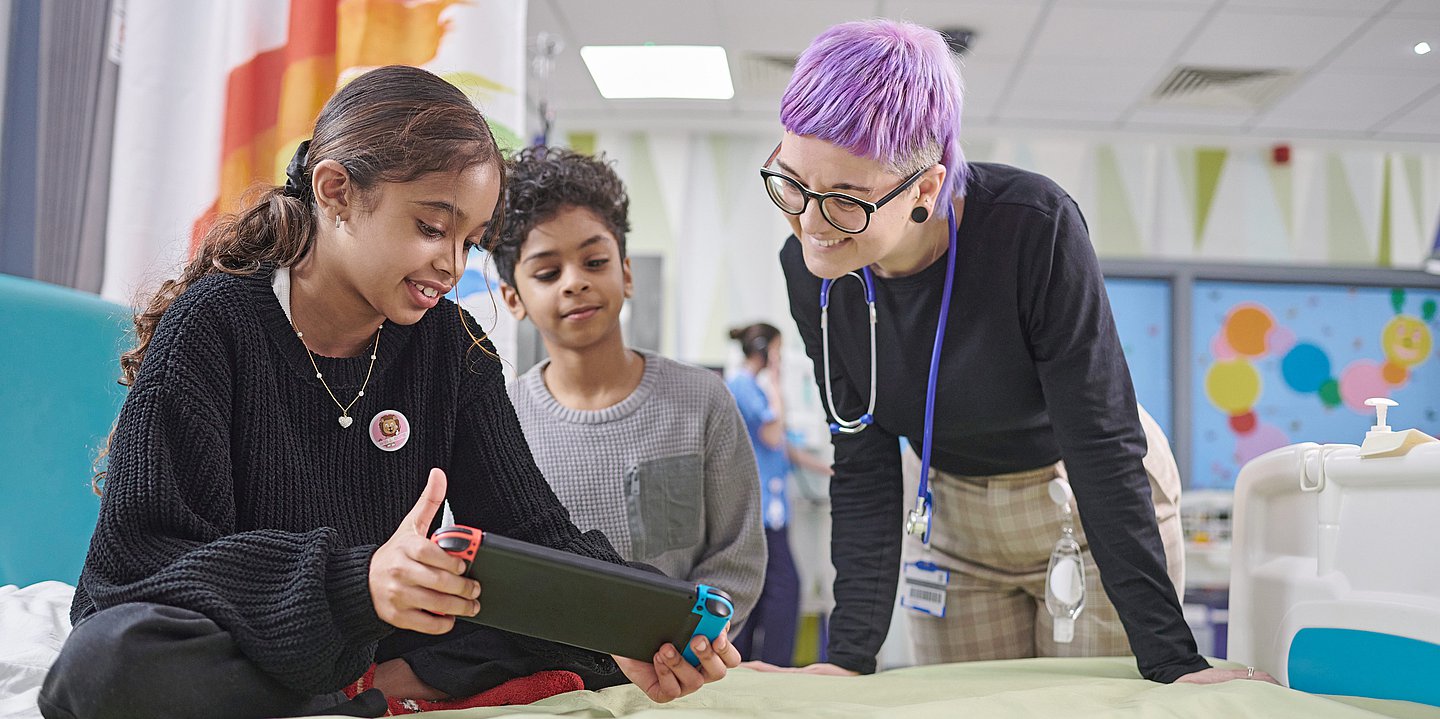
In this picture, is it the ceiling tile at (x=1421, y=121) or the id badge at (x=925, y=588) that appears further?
the ceiling tile at (x=1421, y=121)

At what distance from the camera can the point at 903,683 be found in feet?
4.26

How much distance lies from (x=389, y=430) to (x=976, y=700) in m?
0.67

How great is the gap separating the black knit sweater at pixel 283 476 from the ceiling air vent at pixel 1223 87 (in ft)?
13.0

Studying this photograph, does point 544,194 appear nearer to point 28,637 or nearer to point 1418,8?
point 28,637

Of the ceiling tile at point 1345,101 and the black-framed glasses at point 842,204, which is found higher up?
the ceiling tile at point 1345,101

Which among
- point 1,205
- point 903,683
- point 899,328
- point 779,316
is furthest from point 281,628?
point 779,316

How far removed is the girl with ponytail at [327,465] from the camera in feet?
2.83

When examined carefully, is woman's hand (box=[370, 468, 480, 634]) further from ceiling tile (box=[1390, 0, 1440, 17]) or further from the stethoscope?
ceiling tile (box=[1390, 0, 1440, 17])

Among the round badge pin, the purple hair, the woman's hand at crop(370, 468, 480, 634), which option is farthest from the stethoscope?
the woman's hand at crop(370, 468, 480, 634)

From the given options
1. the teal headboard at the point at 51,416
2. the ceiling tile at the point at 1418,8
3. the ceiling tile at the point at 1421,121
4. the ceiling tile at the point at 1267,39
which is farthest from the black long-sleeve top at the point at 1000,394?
the ceiling tile at the point at 1421,121

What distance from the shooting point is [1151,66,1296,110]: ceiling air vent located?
14.3ft

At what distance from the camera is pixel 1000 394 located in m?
1.46

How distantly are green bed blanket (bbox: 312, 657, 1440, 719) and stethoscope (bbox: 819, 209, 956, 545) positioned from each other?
0.23 metres

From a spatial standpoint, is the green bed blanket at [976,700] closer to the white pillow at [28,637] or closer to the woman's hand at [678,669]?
the woman's hand at [678,669]
